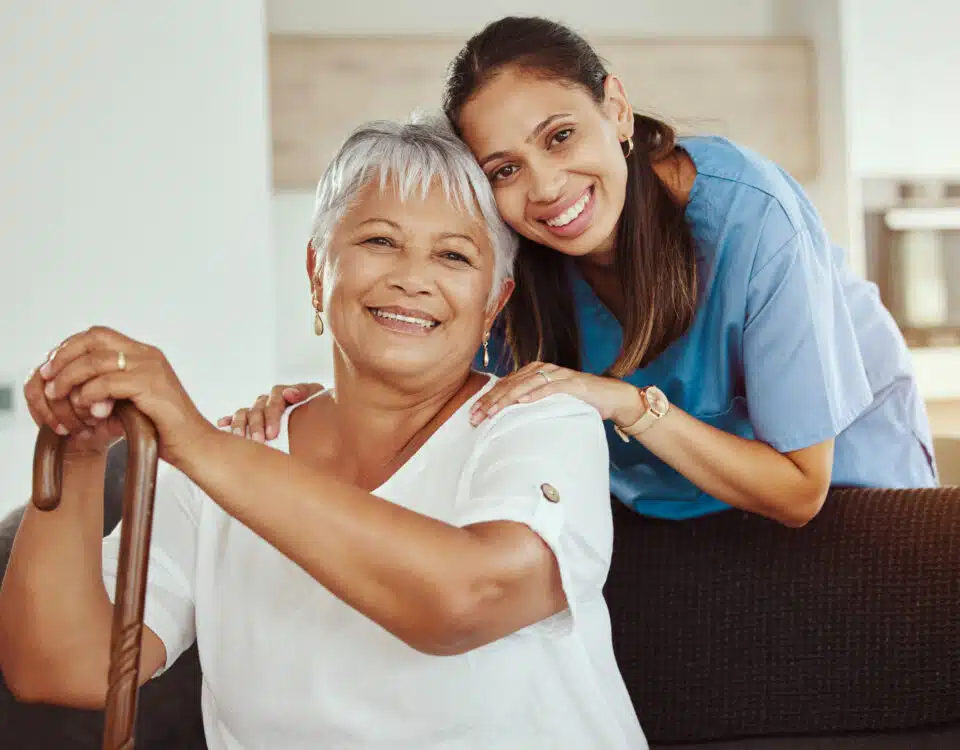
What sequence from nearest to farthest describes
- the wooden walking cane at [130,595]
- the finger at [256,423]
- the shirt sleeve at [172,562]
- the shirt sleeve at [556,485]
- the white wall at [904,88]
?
the wooden walking cane at [130,595] → the shirt sleeve at [556,485] → the shirt sleeve at [172,562] → the finger at [256,423] → the white wall at [904,88]

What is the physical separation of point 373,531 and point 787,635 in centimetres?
77

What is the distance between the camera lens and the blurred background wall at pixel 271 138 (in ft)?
9.27

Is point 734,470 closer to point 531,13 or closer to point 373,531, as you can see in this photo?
point 373,531

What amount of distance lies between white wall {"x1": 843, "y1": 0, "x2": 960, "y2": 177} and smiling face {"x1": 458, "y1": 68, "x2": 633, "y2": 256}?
126 inches

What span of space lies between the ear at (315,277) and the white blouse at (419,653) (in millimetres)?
241

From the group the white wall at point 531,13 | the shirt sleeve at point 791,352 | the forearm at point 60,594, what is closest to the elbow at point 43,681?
the forearm at point 60,594

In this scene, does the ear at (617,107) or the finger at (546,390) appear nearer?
the finger at (546,390)

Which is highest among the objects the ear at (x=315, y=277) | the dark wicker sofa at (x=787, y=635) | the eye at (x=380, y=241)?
the eye at (x=380, y=241)

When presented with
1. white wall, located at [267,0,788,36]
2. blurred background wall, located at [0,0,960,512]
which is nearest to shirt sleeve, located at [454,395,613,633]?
blurred background wall, located at [0,0,960,512]

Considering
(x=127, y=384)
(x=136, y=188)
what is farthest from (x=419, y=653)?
(x=136, y=188)

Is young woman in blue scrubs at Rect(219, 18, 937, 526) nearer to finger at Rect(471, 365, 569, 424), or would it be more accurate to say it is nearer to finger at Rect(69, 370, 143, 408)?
finger at Rect(471, 365, 569, 424)

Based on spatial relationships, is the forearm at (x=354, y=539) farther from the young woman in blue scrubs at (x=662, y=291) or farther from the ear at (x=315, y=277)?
the ear at (x=315, y=277)

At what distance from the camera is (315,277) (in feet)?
4.53

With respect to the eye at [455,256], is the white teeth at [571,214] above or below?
above
